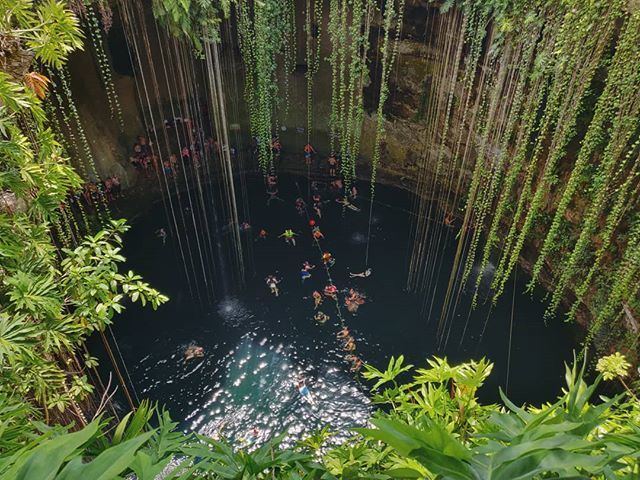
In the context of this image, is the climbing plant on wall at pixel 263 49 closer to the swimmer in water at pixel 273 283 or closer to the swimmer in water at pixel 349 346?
the swimmer in water at pixel 273 283

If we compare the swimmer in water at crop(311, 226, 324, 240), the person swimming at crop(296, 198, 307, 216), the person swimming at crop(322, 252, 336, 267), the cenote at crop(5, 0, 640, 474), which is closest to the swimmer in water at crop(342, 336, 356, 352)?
the cenote at crop(5, 0, 640, 474)

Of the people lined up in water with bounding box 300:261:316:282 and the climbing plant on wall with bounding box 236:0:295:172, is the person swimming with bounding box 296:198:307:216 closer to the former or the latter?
the climbing plant on wall with bounding box 236:0:295:172

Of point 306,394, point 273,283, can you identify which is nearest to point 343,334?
point 306,394

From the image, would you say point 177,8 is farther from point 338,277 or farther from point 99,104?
point 338,277

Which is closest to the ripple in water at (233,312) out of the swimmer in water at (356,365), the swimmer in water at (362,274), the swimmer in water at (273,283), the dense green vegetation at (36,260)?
the swimmer in water at (273,283)

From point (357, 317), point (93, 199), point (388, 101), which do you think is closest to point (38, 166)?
point (357, 317)

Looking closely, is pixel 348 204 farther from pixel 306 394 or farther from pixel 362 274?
pixel 306 394
